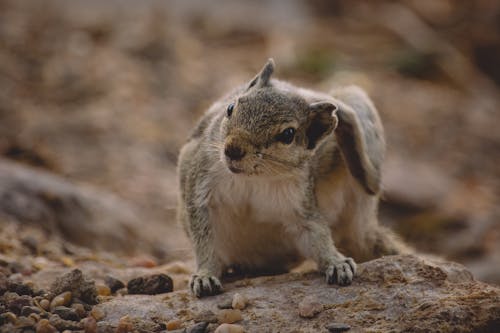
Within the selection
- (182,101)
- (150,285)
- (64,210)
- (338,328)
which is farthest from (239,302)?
(182,101)

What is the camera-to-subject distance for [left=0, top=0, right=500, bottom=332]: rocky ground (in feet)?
14.6

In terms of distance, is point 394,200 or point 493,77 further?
point 493,77

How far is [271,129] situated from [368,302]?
1.27 metres

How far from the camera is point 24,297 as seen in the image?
438 centimetres

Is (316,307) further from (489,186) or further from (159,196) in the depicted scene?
(489,186)

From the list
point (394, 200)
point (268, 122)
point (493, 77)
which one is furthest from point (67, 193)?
point (493, 77)

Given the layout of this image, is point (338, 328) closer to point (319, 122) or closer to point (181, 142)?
point (319, 122)

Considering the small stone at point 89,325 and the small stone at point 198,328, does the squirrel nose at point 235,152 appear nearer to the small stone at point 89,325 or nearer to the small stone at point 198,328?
the small stone at point 198,328

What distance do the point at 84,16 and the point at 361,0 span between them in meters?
7.52

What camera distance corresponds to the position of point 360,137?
17.4 feet

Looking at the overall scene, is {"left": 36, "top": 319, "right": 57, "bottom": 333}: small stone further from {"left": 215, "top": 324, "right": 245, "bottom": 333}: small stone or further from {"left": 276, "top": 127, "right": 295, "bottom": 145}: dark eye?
{"left": 276, "top": 127, "right": 295, "bottom": 145}: dark eye

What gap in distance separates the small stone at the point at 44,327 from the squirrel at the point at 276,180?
1.05m

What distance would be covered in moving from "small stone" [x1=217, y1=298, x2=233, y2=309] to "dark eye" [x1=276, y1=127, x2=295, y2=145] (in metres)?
1.11

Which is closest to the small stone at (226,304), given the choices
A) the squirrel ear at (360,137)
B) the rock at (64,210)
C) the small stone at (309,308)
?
the small stone at (309,308)
